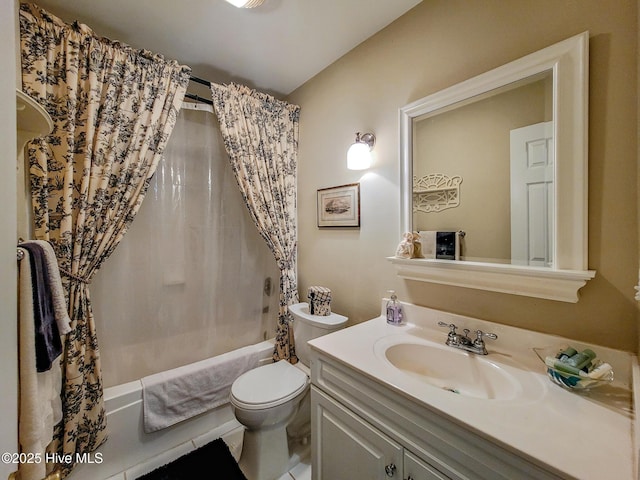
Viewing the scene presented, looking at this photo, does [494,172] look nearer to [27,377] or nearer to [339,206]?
[339,206]

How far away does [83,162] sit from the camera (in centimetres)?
131

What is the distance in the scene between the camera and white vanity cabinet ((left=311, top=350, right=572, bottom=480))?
67 cm

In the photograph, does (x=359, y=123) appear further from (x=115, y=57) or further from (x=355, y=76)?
(x=115, y=57)

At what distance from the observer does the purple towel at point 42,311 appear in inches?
30.7

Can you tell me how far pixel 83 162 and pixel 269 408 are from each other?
1548 mm

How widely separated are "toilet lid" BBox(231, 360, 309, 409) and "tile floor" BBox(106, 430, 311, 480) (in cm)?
45

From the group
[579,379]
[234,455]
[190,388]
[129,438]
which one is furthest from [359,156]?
[129,438]

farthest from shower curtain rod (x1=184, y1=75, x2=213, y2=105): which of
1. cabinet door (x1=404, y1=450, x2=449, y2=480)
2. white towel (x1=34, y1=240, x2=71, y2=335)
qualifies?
cabinet door (x1=404, y1=450, x2=449, y2=480)

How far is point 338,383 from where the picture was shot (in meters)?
1.05

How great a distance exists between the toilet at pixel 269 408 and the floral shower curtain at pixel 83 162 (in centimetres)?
72

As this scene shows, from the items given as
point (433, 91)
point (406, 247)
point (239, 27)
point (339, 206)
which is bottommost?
point (406, 247)

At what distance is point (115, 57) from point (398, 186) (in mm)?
1668

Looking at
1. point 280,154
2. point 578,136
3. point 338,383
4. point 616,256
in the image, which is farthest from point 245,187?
point 616,256

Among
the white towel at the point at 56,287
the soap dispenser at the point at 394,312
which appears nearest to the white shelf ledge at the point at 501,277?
the soap dispenser at the point at 394,312
